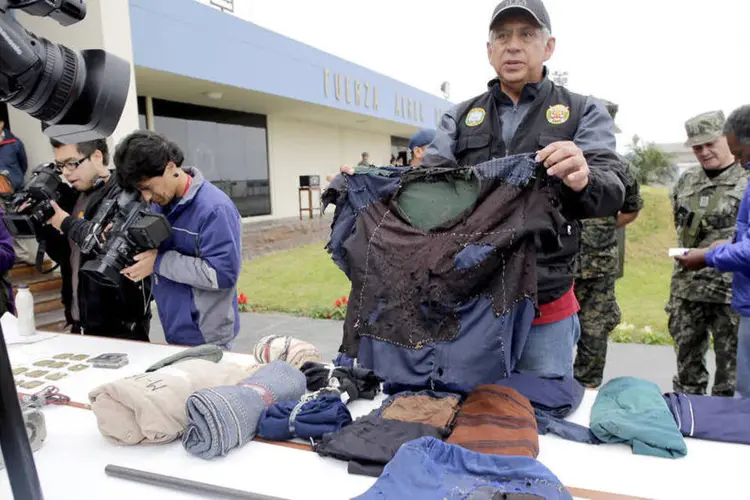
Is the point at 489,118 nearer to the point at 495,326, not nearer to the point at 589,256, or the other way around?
the point at 495,326

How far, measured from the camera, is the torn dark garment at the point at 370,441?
53.9 inches

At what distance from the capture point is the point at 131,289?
2688mm

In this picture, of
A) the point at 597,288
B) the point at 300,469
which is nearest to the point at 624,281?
the point at 597,288

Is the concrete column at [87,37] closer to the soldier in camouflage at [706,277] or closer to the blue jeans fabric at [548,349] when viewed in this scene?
the blue jeans fabric at [548,349]

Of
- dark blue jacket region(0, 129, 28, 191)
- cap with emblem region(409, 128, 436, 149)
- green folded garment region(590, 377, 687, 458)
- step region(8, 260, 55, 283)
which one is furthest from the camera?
step region(8, 260, 55, 283)

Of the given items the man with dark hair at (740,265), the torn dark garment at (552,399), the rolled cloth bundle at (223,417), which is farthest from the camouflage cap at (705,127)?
the rolled cloth bundle at (223,417)

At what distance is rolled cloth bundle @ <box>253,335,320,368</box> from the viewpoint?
7.00 ft

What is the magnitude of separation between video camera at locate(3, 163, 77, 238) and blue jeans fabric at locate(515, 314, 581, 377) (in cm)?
243

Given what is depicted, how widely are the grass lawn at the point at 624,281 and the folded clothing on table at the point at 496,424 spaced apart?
13.0 feet

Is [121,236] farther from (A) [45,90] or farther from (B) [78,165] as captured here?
(A) [45,90]

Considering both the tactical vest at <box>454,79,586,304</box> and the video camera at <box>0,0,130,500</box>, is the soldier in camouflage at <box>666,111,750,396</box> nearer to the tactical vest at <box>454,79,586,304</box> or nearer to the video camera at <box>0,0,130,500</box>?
the tactical vest at <box>454,79,586,304</box>

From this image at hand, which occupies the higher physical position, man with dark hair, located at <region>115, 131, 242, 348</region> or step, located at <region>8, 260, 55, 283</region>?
man with dark hair, located at <region>115, 131, 242, 348</region>

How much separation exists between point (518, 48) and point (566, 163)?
1.90 ft

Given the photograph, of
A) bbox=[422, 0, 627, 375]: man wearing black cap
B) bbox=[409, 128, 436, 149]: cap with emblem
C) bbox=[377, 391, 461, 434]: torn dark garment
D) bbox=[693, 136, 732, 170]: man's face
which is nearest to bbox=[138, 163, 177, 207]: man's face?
bbox=[422, 0, 627, 375]: man wearing black cap
